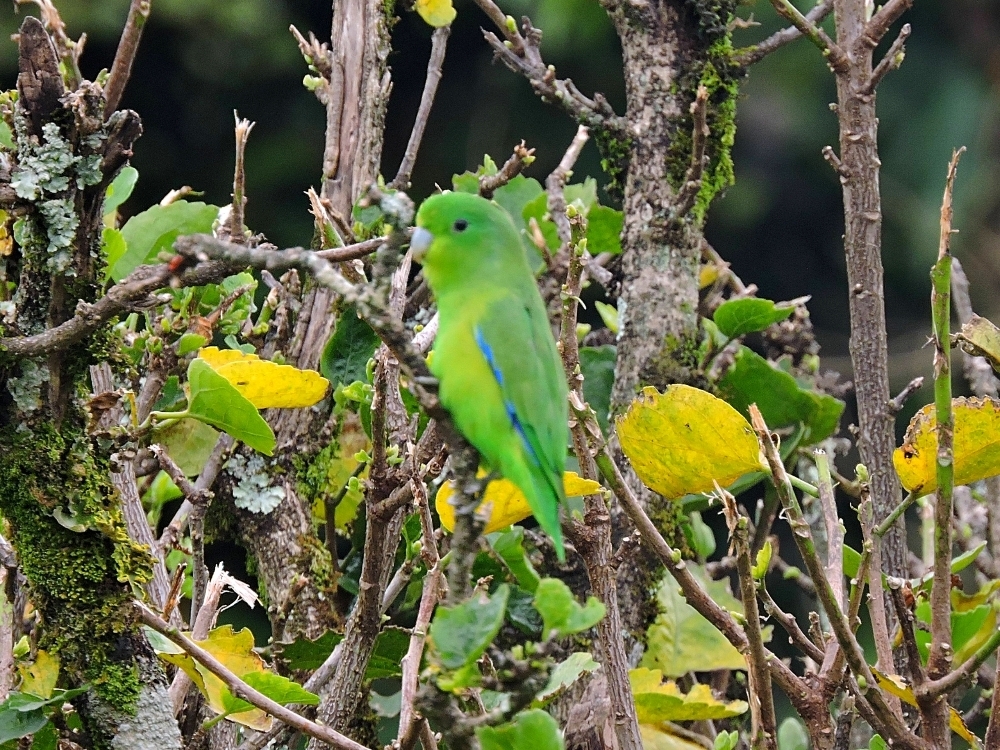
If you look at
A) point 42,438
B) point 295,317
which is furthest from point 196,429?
point 42,438

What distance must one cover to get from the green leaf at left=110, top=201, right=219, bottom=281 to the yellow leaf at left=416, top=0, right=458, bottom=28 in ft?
1.36

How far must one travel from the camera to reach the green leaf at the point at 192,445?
148 cm

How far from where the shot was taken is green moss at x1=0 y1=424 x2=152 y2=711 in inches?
42.3

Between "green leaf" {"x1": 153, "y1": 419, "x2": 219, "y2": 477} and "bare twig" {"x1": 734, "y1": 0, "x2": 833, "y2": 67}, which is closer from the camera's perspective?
"green leaf" {"x1": 153, "y1": 419, "x2": 219, "y2": 477}

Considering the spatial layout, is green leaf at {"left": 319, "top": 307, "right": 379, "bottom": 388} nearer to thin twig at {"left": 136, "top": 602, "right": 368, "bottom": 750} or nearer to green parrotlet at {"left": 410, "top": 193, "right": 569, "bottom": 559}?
green parrotlet at {"left": 410, "top": 193, "right": 569, "bottom": 559}

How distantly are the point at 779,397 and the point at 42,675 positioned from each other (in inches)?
40.0

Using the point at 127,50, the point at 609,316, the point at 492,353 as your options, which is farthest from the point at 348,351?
the point at 609,316

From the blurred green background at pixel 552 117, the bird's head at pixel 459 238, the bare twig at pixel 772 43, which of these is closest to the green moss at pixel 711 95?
the bare twig at pixel 772 43

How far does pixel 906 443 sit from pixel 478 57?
21.3ft

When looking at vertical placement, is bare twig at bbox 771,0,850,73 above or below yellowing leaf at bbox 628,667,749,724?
above

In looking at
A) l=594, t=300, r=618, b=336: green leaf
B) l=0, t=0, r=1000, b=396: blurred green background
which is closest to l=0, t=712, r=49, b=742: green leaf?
l=594, t=300, r=618, b=336: green leaf

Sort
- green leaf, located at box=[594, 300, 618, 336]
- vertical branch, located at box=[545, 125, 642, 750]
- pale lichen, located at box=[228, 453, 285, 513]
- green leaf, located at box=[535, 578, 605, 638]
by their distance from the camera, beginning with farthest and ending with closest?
green leaf, located at box=[594, 300, 618, 336], pale lichen, located at box=[228, 453, 285, 513], vertical branch, located at box=[545, 125, 642, 750], green leaf, located at box=[535, 578, 605, 638]

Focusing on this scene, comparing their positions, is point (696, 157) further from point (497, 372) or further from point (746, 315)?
point (497, 372)

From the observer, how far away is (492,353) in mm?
1102
